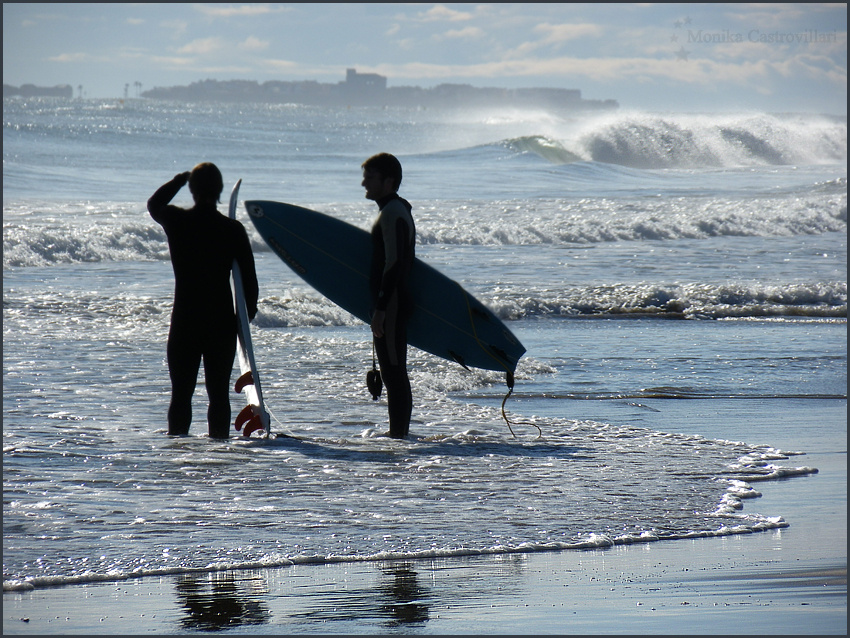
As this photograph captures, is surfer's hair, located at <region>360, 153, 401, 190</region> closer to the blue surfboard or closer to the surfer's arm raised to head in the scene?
the blue surfboard

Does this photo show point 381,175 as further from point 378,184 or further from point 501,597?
point 501,597

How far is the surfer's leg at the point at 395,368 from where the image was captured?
4.99 metres

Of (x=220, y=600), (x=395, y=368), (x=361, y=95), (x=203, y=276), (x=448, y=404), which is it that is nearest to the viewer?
(x=220, y=600)

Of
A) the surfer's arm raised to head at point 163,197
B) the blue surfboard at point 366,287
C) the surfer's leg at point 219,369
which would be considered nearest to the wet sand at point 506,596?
the surfer's leg at point 219,369

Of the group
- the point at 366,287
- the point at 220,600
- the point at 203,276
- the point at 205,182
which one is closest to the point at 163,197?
the point at 205,182

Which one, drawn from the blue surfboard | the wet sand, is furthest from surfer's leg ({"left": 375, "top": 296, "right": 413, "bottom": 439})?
the wet sand

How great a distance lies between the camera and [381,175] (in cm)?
488

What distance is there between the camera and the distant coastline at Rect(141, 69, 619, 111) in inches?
6348

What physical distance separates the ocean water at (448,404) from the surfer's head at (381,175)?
136cm

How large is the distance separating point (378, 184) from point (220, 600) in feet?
8.63

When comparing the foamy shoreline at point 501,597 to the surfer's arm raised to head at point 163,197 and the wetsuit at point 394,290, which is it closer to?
the wetsuit at point 394,290

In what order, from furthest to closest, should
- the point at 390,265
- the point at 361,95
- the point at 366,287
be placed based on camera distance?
the point at 361,95 < the point at 366,287 < the point at 390,265

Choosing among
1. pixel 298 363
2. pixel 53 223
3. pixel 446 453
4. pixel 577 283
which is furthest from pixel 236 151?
pixel 446 453

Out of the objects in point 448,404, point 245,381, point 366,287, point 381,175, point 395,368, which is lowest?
point 448,404
